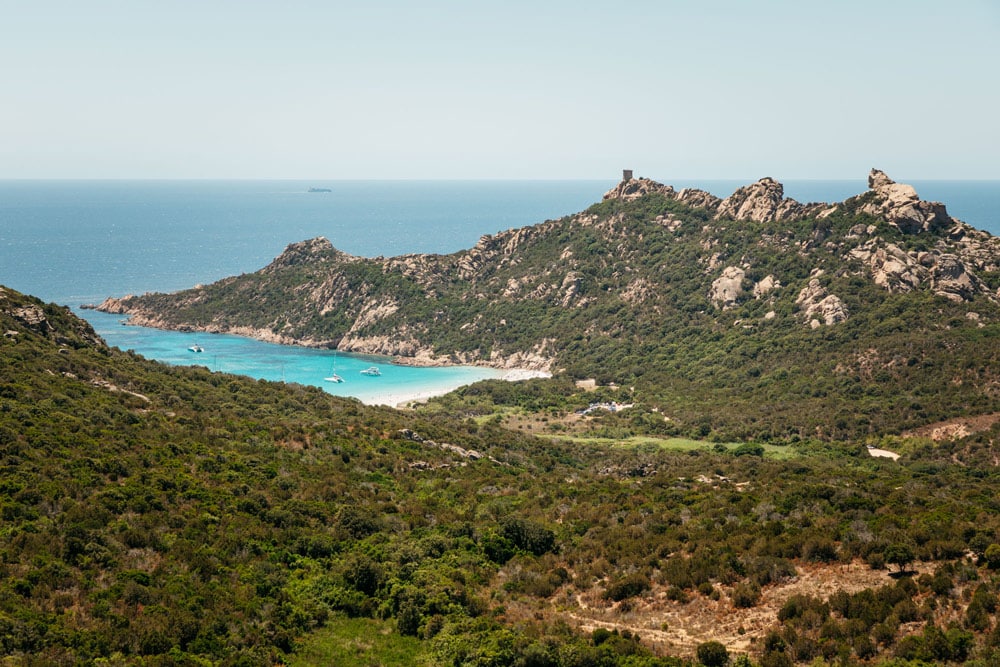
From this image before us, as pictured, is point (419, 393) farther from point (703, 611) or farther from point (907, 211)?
point (703, 611)

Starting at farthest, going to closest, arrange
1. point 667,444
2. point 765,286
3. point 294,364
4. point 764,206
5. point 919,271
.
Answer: point 764,206 → point 294,364 → point 765,286 → point 919,271 → point 667,444

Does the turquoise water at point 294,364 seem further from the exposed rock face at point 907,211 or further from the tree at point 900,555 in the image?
the tree at point 900,555

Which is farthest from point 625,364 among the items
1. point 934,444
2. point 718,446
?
point 934,444

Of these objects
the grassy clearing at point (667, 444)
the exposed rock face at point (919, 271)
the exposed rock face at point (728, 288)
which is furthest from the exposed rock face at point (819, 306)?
the grassy clearing at point (667, 444)

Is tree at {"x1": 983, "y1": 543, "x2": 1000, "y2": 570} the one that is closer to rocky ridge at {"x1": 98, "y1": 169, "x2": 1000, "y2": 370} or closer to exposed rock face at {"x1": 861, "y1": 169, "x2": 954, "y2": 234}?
rocky ridge at {"x1": 98, "y1": 169, "x2": 1000, "y2": 370}

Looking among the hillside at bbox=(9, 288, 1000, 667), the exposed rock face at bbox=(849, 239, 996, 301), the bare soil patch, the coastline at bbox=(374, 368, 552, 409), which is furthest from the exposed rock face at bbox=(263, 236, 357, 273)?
the bare soil patch

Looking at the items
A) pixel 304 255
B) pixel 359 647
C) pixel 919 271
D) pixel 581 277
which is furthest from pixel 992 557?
pixel 304 255
